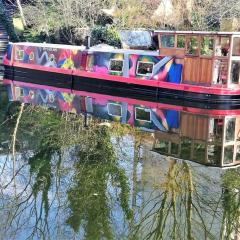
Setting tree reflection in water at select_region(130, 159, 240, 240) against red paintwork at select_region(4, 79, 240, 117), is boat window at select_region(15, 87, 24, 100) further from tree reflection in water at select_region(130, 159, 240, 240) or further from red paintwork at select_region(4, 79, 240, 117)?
tree reflection in water at select_region(130, 159, 240, 240)

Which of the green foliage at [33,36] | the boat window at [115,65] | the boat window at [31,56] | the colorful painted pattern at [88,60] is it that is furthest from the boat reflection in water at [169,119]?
the green foliage at [33,36]

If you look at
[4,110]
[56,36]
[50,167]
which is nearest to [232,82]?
[4,110]

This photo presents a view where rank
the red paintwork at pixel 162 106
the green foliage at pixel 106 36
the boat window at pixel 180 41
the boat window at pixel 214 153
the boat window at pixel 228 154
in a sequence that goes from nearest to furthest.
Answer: the boat window at pixel 214 153 → the boat window at pixel 228 154 → the red paintwork at pixel 162 106 → the boat window at pixel 180 41 → the green foliage at pixel 106 36

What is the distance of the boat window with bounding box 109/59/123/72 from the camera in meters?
15.9

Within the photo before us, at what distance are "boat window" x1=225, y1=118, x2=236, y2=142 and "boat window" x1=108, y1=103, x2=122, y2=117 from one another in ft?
8.33

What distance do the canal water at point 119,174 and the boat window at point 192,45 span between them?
7.02ft

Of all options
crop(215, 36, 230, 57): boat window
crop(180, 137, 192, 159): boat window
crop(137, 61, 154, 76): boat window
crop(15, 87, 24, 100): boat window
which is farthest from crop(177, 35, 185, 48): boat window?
crop(180, 137, 192, 159): boat window

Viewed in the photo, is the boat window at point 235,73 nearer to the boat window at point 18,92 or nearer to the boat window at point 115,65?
the boat window at point 115,65

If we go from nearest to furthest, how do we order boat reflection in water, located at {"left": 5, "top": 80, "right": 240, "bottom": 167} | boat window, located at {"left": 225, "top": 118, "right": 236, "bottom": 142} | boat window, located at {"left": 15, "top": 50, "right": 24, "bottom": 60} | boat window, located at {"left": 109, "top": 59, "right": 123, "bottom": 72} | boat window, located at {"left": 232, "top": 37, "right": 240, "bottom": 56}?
boat reflection in water, located at {"left": 5, "top": 80, "right": 240, "bottom": 167}, boat window, located at {"left": 225, "top": 118, "right": 236, "bottom": 142}, boat window, located at {"left": 232, "top": 37, "right": 240, "bottom": 56}, boat window, located at {"left": 109, "top": 59, "right": 123, "bottom": 72}, boat window, located at {"left": 15, "top": 50, "right": 24, "bottom": 60}

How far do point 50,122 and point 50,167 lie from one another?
3515 millimetres

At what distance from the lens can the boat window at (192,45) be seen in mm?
13969

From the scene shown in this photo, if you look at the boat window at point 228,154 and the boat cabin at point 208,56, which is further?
the boat cabin at point 208,56

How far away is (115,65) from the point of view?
16.0m

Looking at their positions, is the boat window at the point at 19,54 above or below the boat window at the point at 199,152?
above
